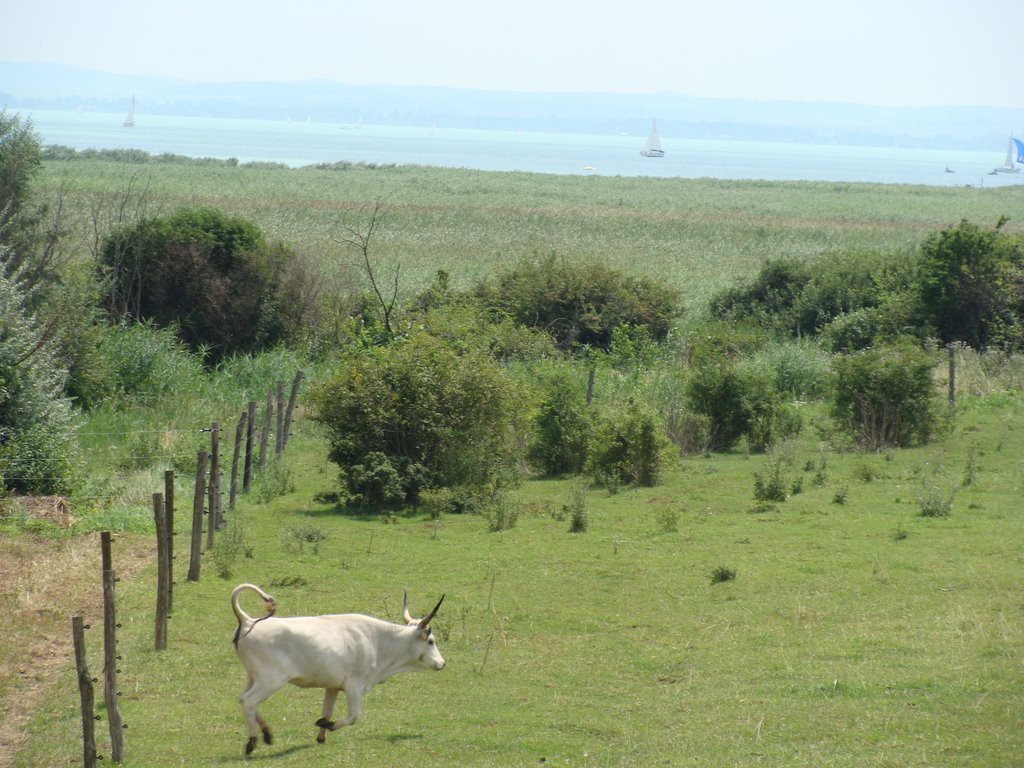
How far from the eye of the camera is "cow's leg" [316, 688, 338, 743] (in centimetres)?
969

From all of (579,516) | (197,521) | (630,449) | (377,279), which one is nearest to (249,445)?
(197,521)

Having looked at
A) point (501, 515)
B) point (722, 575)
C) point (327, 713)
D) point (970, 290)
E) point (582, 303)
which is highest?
point (970, 290)

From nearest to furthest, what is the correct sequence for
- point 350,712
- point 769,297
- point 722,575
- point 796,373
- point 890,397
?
point 350,712, point 722,575, point 890,397, point 796,373, point 769,297

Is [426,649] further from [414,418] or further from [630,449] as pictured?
[630,449]

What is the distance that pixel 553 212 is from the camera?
92.0m

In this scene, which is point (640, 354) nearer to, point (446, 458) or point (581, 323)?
point (581, 323)

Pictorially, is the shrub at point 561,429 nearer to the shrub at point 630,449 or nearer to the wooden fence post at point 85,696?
the shrub at point 630,449

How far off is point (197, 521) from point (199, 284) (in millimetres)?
23679

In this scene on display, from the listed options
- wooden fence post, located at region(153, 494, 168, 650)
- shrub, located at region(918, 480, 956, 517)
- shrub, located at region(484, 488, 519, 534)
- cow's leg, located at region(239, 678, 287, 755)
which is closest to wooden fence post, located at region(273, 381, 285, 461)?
shrub, located at region(484, 488, 519, 534)

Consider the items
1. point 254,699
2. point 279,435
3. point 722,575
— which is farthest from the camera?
point 279,435

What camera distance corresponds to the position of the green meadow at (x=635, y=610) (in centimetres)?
993

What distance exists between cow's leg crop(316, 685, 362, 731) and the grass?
207mm

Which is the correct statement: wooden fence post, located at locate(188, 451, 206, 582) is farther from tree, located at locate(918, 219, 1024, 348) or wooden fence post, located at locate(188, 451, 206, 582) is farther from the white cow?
tree, located at locate(918, 219, 1024, 348)

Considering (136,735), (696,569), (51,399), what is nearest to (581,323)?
(51,399)
